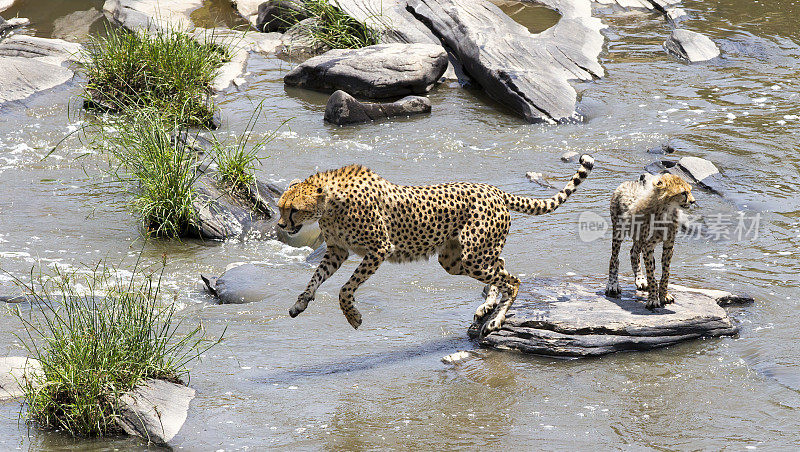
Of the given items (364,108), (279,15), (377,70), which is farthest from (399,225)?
(279,15)

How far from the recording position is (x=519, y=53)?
47.1 ft

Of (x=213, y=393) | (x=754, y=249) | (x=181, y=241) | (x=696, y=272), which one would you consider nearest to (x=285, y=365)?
(x=213, y=393)

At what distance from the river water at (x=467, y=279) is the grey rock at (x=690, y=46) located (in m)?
0.31

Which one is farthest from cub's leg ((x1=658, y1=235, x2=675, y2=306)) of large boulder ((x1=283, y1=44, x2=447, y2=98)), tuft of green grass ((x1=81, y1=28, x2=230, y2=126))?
large boulder ((x1=283, y1=44, x2=447, y2=98))

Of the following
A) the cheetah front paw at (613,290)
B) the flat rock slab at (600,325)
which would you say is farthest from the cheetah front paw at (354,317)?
the cheetah front paw at (613,290)

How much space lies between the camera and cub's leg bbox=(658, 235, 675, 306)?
7043 mm

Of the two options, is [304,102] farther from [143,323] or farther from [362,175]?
[143,323]

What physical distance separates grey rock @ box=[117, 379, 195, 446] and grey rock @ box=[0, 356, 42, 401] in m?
0.67

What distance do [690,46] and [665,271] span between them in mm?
9684

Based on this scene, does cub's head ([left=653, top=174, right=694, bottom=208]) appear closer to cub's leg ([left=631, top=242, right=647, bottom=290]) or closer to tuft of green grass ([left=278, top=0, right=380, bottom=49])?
cub's leg ([left=631, top=242, right=647, bottom=290])

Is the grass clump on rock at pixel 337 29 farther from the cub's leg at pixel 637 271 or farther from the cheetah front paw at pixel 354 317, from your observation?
the cheetah front paw at pixel 354 317

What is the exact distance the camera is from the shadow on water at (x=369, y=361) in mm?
6645

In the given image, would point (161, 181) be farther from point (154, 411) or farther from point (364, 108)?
point (364, 108)

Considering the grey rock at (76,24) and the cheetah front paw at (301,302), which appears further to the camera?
the grey rock at (76,24)
